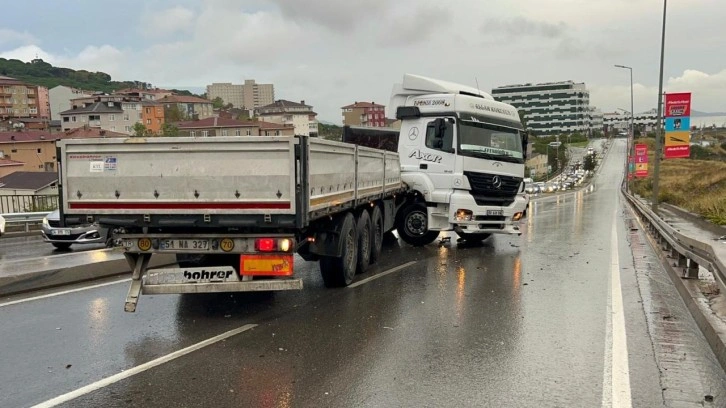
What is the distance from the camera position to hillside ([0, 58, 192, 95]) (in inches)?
6299

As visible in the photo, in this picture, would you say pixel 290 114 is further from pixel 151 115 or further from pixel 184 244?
pixel 184 244

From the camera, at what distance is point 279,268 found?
22.1 ft

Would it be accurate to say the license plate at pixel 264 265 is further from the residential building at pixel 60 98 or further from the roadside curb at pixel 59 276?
the residential building at pixel 60 98


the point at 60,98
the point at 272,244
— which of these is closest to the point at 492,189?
the point at 272,244

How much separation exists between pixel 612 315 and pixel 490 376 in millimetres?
2972

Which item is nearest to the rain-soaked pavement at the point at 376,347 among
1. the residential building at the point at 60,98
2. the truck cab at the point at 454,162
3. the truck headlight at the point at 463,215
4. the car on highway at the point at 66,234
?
the truck headlight at the point at 463,215

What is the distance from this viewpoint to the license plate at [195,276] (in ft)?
22.0

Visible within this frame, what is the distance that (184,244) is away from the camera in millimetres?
6855

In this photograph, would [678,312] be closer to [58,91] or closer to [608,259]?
[608,259]

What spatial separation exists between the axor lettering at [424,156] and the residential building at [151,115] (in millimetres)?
100395

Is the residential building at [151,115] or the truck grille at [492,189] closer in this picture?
the truck grille at [492,189]

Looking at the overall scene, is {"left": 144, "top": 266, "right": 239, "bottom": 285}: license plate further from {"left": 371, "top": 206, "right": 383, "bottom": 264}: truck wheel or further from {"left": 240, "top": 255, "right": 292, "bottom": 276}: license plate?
{"left": 371, "top": 206, "right": 383, "bottom": 264}: truck wheel

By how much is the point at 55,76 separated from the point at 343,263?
190144 mm

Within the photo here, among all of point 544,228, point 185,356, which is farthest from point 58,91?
point 185,356
